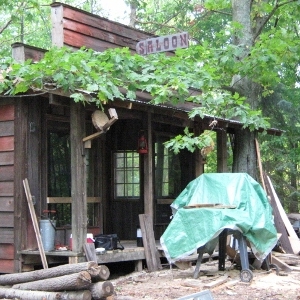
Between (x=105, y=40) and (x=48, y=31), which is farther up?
(x=48, y=31)

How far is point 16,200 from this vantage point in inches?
358

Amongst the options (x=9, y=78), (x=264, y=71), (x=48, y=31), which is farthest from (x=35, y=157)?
(x=48, y=31)

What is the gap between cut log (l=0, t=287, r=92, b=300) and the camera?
706 cm

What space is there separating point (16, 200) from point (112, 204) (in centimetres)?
336

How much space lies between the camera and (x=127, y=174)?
12227mm

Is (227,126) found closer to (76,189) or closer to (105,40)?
(105,40)

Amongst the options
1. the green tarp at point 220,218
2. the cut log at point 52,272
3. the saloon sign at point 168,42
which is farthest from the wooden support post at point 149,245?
the saloon sign at point 168,42

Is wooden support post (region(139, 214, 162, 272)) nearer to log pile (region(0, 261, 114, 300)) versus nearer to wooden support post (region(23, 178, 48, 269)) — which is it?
wooden support post (region(23, 178, 48, 269))

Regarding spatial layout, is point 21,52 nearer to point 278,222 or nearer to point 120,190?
point 120,190

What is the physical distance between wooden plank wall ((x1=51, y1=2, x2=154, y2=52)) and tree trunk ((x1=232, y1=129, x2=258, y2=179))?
3.19 meters

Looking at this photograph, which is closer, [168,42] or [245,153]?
[168,42]

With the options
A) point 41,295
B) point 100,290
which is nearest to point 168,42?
point 100,290

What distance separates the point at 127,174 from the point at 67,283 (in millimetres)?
5285

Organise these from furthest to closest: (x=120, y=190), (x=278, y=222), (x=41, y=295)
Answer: (x=278, y=222) → (x=120, y=190) → (x=41, y=295)
